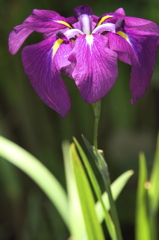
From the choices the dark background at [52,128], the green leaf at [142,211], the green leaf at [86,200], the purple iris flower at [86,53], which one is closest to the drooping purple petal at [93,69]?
the purple iris flower at [86,53]

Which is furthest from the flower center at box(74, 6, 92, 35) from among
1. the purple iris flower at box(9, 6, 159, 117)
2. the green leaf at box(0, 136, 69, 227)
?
the green leaf at box(0, 136, 69, 227)

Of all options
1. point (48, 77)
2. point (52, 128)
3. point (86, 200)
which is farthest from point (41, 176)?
point (52, 128)

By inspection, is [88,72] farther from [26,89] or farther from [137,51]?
[26,89]

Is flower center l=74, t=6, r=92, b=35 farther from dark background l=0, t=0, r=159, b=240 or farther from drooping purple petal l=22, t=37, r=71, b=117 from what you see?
dark background l=0, t=0, r=159, b=240

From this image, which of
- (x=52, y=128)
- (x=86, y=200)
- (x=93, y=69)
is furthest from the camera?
(x=52, y=128)

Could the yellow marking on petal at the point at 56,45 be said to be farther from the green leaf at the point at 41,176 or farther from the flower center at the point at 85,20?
the green leaf at the point at 41,176

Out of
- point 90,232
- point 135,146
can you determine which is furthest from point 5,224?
point 90,232

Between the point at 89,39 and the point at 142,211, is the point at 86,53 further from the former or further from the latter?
the point at 142,211
